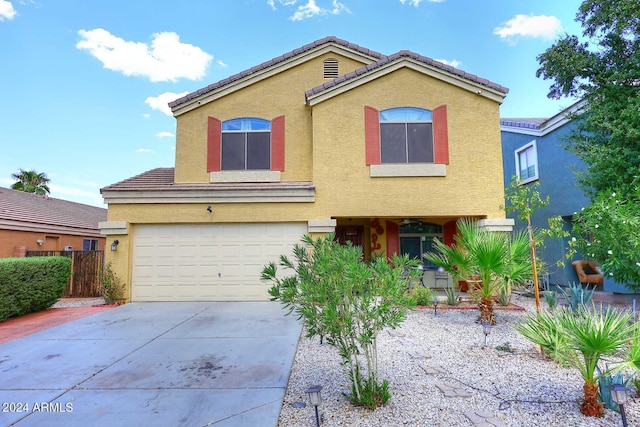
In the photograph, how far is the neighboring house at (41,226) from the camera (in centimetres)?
1480

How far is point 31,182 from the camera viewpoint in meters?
28.4

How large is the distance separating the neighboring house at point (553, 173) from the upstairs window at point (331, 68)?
25.8ft

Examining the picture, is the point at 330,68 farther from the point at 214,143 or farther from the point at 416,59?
the point at 214,143

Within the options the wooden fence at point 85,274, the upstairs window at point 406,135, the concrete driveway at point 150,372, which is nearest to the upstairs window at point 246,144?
the upstairs window at point 406,135

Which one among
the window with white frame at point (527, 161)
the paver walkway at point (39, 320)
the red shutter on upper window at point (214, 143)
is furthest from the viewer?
the window with white frame at point (527, 161)

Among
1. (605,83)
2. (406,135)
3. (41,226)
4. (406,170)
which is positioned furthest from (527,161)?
(41,226)

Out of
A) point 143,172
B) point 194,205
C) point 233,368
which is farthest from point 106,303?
point 233,368

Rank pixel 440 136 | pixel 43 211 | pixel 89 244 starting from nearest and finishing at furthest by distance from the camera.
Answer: pixel 440 136 < pixel 43 211 < pixel 89 244

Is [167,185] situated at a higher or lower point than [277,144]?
lower

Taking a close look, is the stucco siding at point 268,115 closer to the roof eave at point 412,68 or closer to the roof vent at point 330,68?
the roof vent at point 330,68

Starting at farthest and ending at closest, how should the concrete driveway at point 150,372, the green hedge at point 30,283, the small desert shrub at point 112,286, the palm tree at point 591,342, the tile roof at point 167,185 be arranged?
1. the tile roof at point 167,185
2. the small desert shrub at point 112,286
3. the green hedge at point 30,283
4. the concrete driveway at point 150,372
5. the palm tree at point 591,342

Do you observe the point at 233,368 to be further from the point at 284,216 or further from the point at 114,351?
the point at 284,216

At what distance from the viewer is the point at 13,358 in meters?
5.83

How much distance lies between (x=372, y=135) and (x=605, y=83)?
6.36 m
